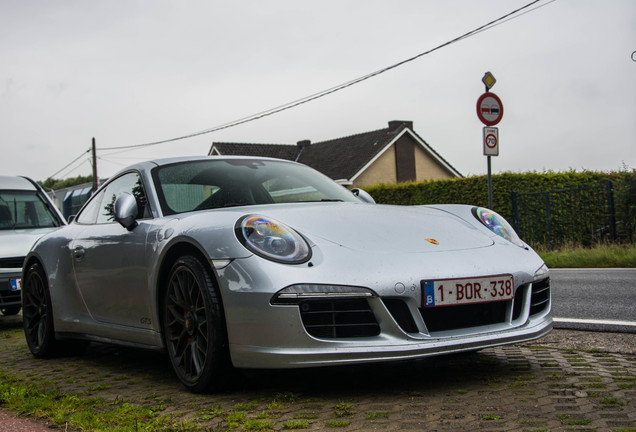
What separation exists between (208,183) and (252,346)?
151cm

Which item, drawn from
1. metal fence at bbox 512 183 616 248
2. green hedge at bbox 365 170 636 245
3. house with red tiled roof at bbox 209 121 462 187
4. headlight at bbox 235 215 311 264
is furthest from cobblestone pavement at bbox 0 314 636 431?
house with red tiled roof at bbox 209 121 462 187

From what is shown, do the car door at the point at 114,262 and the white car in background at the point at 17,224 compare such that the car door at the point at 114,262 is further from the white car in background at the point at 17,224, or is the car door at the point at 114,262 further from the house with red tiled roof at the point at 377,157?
the house with red tiled roof at the point at 377,157

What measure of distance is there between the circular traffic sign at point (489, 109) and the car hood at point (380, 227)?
31.6 feet

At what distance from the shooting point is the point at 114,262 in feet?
16.0

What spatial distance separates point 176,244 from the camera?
14.1 ft

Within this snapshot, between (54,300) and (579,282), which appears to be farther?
(579,282)

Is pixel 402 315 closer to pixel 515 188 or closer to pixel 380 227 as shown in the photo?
pixel 380 227

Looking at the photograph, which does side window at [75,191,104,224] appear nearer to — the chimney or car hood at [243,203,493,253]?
car hood at [243,203,493,253]

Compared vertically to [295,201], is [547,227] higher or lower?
lower

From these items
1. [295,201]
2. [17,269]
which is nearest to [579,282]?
[295,201]

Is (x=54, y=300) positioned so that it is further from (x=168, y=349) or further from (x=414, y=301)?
(x=414, y=301)

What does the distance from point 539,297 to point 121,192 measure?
9.51 ft

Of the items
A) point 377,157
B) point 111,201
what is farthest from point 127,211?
point 377,157

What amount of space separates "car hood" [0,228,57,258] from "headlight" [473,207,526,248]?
5409 mm
